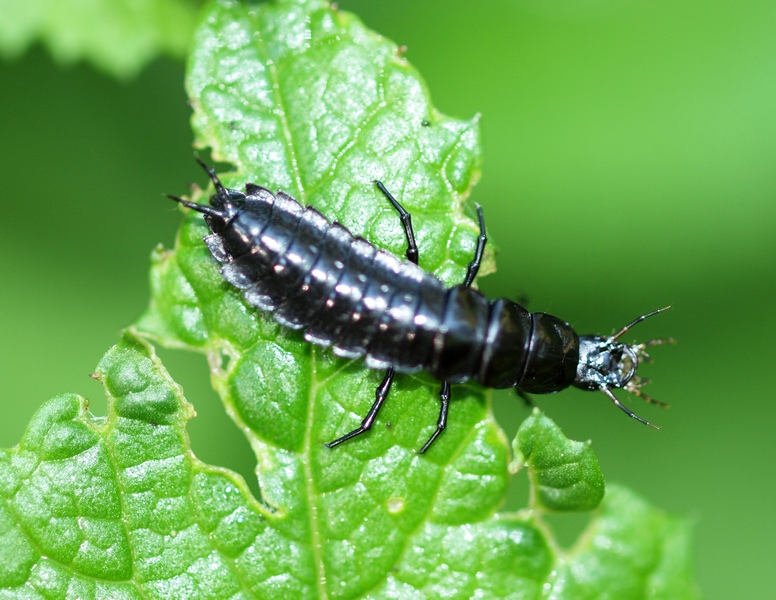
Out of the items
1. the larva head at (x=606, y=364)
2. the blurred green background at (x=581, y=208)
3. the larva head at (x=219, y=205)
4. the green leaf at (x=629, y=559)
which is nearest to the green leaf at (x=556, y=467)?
the green leaf at (x=629, y=559)

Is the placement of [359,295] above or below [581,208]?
below

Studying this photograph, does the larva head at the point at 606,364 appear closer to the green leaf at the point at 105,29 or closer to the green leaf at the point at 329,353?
the green leaf at the point at 329,353

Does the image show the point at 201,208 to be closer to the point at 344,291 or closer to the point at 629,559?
the point at 344,291

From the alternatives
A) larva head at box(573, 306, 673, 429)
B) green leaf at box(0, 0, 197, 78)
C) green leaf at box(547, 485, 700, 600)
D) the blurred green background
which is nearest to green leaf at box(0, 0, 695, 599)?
green leaf at box(547, 485, 700, 600)

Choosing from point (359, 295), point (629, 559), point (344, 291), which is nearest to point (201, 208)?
point (344, 291)

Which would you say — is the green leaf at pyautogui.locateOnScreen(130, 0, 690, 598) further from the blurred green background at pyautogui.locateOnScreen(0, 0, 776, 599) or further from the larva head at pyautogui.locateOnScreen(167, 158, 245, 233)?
the blurred green background at pyautogui.locateOnScreen(0, 0, 776, 599)

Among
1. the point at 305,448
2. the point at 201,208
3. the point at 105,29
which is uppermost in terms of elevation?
the point at 105,29
